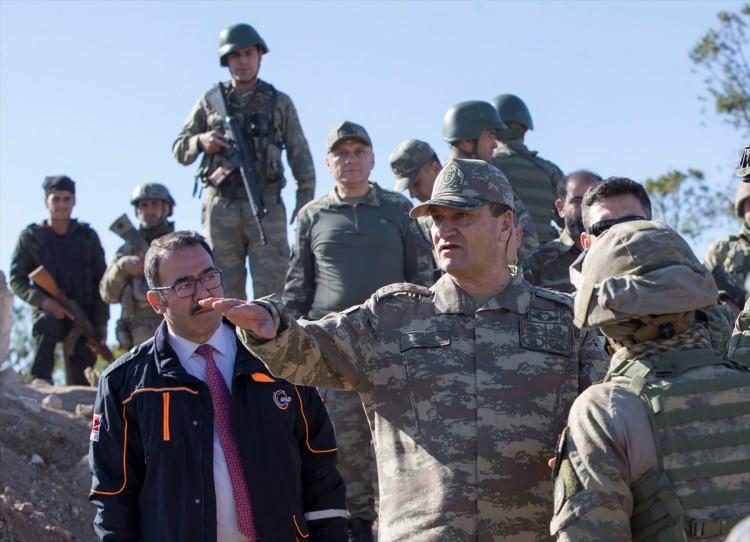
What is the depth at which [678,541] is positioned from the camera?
3287 millimetres

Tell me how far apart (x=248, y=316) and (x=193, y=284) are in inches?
54.3

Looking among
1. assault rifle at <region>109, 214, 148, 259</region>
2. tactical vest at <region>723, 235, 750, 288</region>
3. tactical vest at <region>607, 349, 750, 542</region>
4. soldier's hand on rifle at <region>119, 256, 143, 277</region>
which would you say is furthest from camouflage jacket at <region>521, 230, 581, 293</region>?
assault rifle at <region>109, 214, 148, 259</region>

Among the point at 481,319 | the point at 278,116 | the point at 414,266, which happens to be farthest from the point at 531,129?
the point at 481,319

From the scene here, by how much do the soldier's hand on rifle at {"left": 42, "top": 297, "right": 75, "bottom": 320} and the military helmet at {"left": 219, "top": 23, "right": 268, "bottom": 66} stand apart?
312 cm

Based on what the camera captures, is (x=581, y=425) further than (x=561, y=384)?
No

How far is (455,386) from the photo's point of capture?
4.23 metres

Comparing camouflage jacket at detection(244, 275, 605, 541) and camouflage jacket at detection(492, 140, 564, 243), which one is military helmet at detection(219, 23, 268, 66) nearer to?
camouflage jacket at detection(492, 140, 564, 243)

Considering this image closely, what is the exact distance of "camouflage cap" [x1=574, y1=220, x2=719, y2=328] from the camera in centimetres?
345

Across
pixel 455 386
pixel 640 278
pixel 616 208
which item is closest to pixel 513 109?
→ pixel 616 208

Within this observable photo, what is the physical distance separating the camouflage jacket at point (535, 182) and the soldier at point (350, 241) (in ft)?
4.61

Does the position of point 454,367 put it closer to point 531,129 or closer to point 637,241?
point 637,241

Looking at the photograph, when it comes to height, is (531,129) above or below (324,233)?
above

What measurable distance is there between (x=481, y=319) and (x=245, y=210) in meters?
5.69

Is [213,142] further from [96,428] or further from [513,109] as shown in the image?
[96,428]
